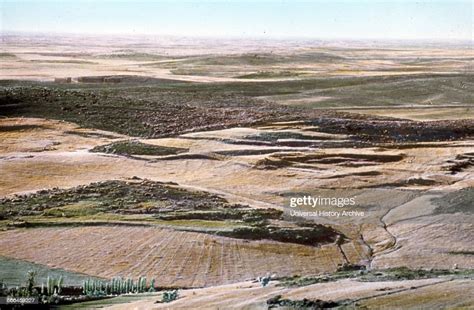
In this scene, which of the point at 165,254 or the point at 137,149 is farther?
the point at 137,149

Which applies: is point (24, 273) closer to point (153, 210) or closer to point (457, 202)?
point (153, 210)

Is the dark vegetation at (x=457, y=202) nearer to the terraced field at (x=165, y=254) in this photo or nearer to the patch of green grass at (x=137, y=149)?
the terraced field at (x=165, y=254)

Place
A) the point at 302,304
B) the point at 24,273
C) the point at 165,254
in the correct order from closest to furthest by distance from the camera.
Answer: the point at 302,304 → the point at 24,273 → the point at 165,254

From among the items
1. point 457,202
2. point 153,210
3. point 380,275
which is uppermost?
point 380,275

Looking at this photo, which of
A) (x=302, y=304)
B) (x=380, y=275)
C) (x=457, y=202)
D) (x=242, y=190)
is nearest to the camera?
(x=302, y=304)

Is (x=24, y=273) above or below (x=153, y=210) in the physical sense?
below

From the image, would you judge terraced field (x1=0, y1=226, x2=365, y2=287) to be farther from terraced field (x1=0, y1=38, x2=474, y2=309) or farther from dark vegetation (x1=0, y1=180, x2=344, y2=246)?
dark vegetation (x1=0, y1=180, x2=344, y2=246)

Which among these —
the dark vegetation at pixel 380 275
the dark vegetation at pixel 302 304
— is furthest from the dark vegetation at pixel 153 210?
the dark vegetation at pixel 302 304

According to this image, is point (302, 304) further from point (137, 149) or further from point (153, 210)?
point (137, 149)

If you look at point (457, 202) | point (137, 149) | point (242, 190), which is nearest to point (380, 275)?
point (457, 202)

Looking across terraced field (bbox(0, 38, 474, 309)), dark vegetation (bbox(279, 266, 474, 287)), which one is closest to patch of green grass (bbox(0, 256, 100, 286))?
terraced field (bbox(0, 38, 474, 309))

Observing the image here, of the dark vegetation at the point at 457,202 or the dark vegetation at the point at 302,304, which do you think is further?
the dark vegetation at the point at 457,202
